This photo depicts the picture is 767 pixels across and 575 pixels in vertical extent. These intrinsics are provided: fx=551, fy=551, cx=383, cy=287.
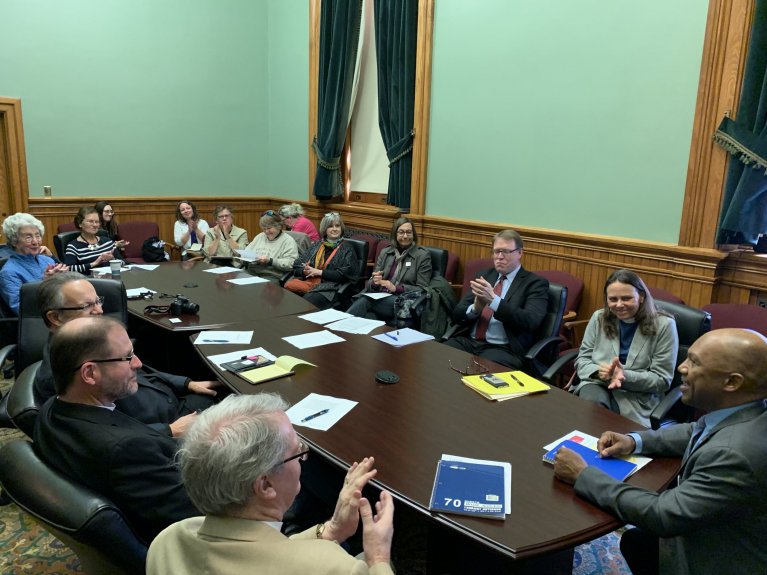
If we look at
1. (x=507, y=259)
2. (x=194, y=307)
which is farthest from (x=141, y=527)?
(x=507, y=259)

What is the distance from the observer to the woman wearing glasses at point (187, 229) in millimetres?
6348

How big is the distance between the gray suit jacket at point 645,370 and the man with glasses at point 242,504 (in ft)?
5.68

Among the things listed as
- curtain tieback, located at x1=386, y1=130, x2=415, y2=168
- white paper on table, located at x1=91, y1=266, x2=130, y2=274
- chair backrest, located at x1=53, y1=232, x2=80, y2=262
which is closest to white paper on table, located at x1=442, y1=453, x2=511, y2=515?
white paper on table, located at x1=91, y1=266, x2=130, y2=274

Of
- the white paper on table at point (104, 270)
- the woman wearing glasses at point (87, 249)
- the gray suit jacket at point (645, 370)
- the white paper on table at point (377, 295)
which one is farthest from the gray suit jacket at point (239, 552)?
the woman wearing glasses at point (87, 249)

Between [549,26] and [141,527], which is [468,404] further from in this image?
[549,26]

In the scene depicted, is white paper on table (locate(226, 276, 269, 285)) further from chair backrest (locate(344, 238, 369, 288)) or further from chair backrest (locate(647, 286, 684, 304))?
chair backrest (locate(647, 286, 684, 304))

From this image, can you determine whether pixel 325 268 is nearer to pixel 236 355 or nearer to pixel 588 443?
pixel 236 355

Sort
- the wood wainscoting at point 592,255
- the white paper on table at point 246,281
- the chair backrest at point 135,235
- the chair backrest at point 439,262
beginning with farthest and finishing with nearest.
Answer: the chair backrest at point 135,235 < the chair backrest at point 439,262 < the white paper on table at point 246,281 < the wood wainscoting at point 592,255

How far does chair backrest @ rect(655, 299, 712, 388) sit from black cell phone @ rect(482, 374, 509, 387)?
93 cm

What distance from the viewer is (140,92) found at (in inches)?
266

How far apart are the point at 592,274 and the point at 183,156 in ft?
18.0

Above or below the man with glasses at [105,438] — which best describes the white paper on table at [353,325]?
below

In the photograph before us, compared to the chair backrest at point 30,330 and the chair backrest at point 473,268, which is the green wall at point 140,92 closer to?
the chair backrest at point 30,330

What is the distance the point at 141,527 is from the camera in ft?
4.75
